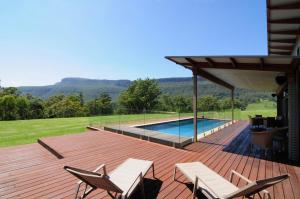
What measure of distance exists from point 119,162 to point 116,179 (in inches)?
84.6

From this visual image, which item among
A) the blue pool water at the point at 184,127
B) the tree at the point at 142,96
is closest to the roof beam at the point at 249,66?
the blue pool water at the point at 184,127

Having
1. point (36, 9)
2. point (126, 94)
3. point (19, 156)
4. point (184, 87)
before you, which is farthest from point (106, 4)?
point (184, 87)

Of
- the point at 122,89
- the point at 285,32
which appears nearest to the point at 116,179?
the point at 285,32

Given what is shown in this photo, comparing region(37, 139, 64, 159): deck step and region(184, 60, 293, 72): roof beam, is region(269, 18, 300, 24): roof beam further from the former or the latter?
region(37, 139, 64, 159): deck step

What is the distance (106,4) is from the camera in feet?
38.6

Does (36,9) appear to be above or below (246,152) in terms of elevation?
above

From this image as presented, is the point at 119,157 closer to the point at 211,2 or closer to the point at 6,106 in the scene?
the point at 211,2

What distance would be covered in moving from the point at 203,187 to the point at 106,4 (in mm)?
11085

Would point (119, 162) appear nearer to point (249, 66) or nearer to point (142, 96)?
point (249, 66)

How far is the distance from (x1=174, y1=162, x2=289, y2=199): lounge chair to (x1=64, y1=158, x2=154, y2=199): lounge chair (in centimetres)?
90

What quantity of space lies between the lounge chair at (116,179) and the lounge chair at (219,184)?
0.90 metres

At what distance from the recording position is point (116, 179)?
3766mm

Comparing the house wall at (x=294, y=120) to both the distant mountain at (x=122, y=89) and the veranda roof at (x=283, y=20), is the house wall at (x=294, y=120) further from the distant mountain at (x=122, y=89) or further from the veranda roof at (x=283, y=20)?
the distant mountain at (x=122, y=89)

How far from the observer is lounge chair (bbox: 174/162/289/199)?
2.76 m
